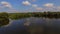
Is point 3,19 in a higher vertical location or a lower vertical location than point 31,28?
higher

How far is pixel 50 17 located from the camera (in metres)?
24.0

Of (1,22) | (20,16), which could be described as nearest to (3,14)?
(1,22)

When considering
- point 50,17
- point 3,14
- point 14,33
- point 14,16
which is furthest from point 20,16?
point 14,33

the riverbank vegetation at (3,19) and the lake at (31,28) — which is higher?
the riverbank vegetation at (3,19)

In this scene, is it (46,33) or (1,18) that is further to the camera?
(1,18)

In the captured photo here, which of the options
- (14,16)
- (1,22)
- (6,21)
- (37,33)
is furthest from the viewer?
(14,16)

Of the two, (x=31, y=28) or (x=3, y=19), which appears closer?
(x=31, y=28)

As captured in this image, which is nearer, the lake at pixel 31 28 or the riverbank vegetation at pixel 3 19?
the lake at pixel 31 28

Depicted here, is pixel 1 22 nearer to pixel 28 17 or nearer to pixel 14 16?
pixel 14 16

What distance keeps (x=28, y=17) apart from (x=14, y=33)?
12.5 metres

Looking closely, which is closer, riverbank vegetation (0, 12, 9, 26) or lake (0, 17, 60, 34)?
lake (0, 17, 60, 34)

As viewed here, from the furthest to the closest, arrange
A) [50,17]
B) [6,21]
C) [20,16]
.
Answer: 1. [50,17]
2. [20,16]
3. [6,21]

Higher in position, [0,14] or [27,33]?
[0,14]

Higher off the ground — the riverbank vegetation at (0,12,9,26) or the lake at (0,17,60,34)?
the riverbank vegetation at (0,12,9,26)
